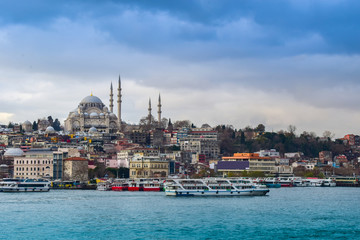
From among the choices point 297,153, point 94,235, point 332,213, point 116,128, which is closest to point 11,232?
point 94,235

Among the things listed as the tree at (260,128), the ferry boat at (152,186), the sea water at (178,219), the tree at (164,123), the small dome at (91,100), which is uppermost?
the small dome at (91,100)

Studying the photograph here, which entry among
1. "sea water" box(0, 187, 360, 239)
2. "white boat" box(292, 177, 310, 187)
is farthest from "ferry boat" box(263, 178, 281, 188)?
"sea water" box(0, 187, 360, 239)

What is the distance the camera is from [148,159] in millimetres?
90562

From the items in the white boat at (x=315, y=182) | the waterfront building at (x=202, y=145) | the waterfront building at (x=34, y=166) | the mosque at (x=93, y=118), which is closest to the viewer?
the waterfront building at (x=34, y=166)

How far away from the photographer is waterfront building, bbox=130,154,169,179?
292 ft

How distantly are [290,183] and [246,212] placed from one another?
163 ft

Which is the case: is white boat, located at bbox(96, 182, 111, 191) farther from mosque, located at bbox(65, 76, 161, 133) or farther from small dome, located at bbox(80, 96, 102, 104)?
small dome, located at bbox(80, 96, 102, 104)

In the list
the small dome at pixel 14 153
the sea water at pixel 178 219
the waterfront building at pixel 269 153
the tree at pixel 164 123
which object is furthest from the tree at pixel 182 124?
the sea water at pixel 178 219

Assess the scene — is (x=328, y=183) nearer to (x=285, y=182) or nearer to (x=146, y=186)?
(x=285, y=182)

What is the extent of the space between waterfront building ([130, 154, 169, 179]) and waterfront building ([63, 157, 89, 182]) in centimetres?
607

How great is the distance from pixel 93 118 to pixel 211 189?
83201 mm

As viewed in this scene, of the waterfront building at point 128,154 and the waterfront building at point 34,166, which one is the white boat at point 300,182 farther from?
the waterfront building at point 34,166

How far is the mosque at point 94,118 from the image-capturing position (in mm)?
136625

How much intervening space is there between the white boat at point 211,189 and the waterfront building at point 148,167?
2890cm
